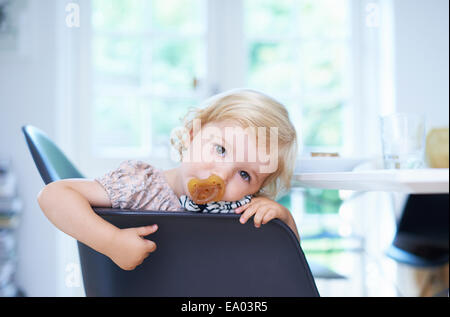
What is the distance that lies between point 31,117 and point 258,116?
1503 mm

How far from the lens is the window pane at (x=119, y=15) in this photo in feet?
6.59

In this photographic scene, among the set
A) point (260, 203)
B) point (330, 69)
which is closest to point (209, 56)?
point (330, 69)

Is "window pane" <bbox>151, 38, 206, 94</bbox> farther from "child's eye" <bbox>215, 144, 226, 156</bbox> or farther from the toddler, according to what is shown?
"child's eye" <bbox>215, 144, 226, 156</bbox>

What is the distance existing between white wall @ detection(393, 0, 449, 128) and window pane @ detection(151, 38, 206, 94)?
3.60ft

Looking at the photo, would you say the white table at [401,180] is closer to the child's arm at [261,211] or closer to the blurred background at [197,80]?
the child's arm at [261,211]

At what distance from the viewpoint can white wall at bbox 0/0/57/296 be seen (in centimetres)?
179

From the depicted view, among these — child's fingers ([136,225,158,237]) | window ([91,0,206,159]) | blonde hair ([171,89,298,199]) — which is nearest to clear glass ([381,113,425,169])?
blonde hair ([171,89,298,199])

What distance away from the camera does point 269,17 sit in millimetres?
2115

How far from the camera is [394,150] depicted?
2.71 feet

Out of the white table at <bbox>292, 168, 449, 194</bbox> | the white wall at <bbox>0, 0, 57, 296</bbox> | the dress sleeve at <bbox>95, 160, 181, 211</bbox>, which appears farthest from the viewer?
the white wall at <bbox>0, 0, 57, 296</bbox>

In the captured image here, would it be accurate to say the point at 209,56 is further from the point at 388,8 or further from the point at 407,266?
the point at 407,266

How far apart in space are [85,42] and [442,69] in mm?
1986

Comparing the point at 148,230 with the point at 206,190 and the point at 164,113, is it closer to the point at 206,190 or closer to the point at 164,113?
the point at 206,190

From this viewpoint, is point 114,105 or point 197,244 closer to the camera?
point 197,244
